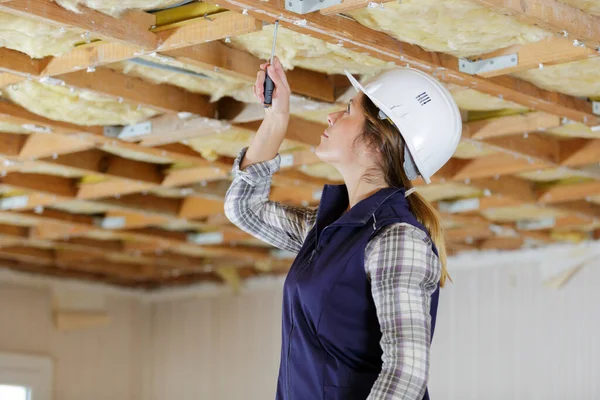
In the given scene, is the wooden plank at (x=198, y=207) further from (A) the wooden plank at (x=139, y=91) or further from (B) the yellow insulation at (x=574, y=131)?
(B) the yellow insulation at (x=574, y=131)

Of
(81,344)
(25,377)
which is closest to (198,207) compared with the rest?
(25,377)

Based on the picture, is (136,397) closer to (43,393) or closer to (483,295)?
(43,393)

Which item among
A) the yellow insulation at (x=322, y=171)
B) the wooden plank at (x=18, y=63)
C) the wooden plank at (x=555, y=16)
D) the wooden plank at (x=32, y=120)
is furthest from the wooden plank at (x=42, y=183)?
the wooden plank at (x=555, y=16)

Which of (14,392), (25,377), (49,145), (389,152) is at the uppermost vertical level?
(49,145)

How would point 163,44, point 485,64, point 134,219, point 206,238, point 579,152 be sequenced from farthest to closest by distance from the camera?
point 206,238 < point 134,219 < point 579,152 < point 485,64 < point 163,44

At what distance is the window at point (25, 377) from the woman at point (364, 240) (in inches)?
214

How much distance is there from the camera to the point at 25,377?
7305 millimetres

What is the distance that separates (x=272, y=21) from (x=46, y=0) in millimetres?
667

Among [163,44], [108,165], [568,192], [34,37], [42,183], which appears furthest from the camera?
[568,192]

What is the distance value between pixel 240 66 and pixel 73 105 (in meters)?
0.81

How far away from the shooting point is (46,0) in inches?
115

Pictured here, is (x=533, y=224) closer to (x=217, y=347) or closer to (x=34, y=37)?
(x=217, y=347)

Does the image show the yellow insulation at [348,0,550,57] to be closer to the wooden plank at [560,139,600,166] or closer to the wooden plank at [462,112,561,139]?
the wooden plank at [462,112,561,139]

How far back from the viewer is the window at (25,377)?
283 inches
